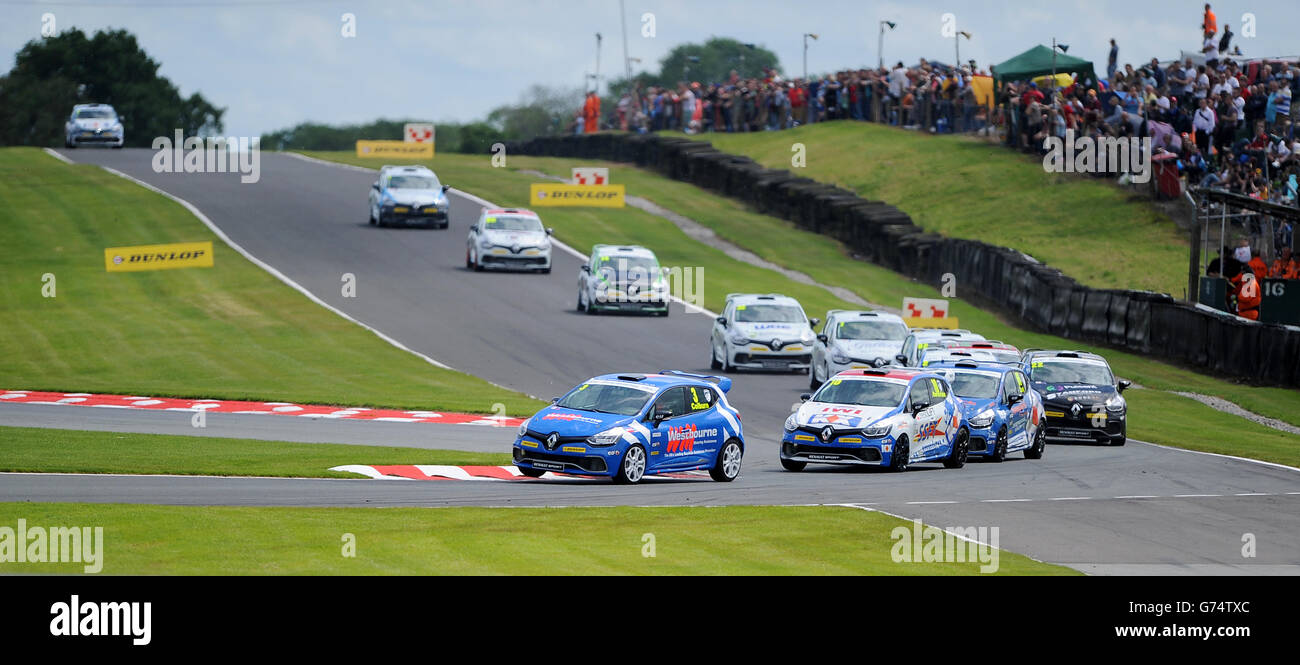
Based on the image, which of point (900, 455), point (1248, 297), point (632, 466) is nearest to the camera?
point (632, 466)

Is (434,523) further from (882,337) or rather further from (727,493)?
(882,337)

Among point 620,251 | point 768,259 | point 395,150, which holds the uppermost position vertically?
point 395,150

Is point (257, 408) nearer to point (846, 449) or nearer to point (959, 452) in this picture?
point (846, 449)

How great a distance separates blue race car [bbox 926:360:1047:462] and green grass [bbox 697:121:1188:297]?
17288 mm

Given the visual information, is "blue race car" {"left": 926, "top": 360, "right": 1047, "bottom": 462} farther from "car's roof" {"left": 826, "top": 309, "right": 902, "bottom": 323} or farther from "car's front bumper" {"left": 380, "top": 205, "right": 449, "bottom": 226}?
"car's front bumper" {"left": 380, "top": 205, "right": 449, "bottom": 226}

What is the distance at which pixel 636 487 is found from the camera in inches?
739

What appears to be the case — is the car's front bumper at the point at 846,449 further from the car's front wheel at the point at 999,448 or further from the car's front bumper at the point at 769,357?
the car's front bumper at the point at 769,357

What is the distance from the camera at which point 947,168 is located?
57.0 metres

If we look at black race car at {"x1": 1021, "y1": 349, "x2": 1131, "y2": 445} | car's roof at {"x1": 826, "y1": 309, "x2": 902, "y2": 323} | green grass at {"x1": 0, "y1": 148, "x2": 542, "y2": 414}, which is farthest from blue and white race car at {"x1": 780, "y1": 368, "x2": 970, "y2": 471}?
car's roof at {"x1": 826, "y1": 309, "x2": 902, "y2": 323}

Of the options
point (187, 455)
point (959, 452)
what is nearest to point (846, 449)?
point (959, 452)

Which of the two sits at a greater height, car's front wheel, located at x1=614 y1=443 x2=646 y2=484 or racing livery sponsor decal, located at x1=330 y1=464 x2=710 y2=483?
car's front wheel, located at x1=614 y1=443 x2=646 y2=484

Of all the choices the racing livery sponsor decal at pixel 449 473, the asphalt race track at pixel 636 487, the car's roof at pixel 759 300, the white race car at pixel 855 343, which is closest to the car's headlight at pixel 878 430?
the asphalt race track at pixel 636 487

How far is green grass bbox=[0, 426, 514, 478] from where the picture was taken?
742 inches

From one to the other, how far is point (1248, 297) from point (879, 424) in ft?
56.0
